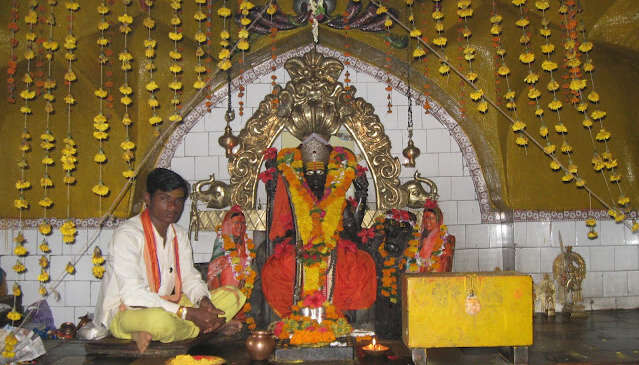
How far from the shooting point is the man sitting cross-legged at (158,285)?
4.67 meters

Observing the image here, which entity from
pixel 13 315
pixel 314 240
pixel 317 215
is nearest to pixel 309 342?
pixel 314 240

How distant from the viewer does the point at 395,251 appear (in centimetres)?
658

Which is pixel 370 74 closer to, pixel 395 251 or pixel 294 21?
pixel 294 21

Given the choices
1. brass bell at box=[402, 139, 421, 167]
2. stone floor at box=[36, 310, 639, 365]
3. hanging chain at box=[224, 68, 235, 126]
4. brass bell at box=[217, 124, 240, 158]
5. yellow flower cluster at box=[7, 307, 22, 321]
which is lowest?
stone floor at box=[36, 310, 639, 365]

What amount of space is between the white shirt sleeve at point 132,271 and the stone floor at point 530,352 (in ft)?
1.40

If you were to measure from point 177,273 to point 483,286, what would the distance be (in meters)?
2.57

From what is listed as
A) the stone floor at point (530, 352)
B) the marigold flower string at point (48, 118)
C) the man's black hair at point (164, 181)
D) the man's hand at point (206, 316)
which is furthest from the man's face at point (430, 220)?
the marigold flower string at point (48, 118)

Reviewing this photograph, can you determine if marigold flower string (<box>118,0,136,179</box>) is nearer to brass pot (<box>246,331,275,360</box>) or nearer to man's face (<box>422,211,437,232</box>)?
brass pot (<box>246,331,275,360</box>)

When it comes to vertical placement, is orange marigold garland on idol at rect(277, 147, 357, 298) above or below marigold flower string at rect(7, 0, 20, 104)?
below

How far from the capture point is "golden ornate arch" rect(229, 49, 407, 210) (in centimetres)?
771

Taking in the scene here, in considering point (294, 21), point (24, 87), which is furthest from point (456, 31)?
point (24, 87)

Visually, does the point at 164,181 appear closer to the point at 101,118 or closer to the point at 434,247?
the point at 101,118

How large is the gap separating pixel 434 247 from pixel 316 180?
1537mm

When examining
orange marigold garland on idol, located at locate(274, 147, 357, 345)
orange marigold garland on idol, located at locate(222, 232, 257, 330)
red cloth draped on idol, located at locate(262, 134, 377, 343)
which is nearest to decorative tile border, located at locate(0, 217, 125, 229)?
orange marigold garland on idol, located at locate(222, 232, 257, 330)
